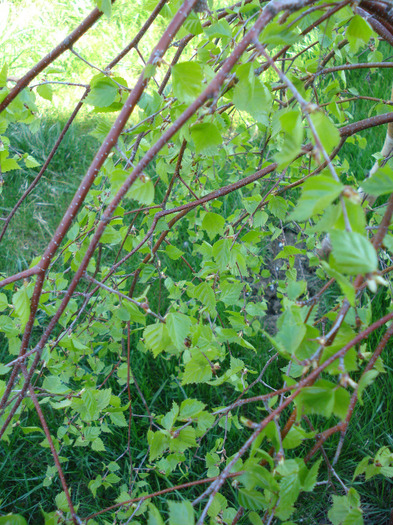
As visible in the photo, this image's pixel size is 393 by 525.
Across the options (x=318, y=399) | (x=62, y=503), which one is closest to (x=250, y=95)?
(x=318, y=399)

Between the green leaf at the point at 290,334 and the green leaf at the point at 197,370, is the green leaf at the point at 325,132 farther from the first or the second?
the green leaf at the point at 197,370

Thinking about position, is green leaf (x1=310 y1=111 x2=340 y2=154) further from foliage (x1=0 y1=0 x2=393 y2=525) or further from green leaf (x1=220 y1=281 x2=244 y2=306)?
green leaf (x1=220 y1=281 x2=244 y2=306)

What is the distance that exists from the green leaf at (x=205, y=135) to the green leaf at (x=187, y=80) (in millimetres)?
46

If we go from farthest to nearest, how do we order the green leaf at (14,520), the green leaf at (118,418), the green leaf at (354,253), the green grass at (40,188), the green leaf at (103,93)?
the green grass at (40,188)
the green leaf at (118,418)
the green leaf at (103,93)
the green leaf at (14,520)
the green leaf at (354,253)

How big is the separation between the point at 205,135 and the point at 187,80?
0.28 ft

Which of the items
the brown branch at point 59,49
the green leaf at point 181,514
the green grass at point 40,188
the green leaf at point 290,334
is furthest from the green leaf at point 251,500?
the green grass at point 40,188

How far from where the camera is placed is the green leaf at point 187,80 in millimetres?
588

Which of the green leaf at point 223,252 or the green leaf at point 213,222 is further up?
the green leaf at point 213,222

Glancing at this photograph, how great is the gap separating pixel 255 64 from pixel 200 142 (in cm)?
14

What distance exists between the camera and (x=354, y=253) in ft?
1.22

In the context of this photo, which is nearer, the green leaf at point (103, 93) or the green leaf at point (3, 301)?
the green leaf at point (103, 93)

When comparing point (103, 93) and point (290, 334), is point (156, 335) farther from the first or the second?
point (103, 93)

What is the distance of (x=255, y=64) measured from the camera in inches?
25.0

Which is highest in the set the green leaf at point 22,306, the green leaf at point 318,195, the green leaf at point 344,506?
the green leaf at point 318,195
